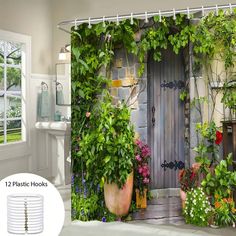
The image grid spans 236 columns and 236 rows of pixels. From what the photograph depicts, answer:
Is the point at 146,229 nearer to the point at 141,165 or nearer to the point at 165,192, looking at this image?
the point at 165,192

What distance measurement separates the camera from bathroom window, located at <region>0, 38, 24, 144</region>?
3570 mm

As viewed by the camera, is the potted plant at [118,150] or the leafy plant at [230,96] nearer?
the leafy plant at [230,96]

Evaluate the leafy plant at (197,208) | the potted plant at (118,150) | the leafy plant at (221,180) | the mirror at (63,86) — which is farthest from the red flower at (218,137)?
the mirror at (63,86)

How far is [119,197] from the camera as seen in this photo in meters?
2.76

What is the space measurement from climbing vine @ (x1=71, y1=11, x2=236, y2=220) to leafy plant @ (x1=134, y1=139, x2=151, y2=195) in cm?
27

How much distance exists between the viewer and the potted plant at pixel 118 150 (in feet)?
8.91

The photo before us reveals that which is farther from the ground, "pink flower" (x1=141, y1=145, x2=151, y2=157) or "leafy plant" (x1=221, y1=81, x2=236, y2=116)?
"leafy plant" (x1=221, y1=81, x2=236, y2=116)

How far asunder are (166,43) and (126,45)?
0.28 meters

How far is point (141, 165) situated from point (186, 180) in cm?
32

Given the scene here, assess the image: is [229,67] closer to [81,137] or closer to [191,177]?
[191,177]

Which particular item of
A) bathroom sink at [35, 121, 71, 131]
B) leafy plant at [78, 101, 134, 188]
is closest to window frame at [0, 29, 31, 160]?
bathroom sink at [35, 121, 71, 131]

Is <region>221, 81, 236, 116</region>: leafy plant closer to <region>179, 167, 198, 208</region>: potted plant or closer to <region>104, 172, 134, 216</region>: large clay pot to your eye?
<region>179, 167, 198, 208</region>: potted plant

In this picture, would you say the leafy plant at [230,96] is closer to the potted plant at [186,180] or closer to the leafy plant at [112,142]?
the potted plant at [186,180]

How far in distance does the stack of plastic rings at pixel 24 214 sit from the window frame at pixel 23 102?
1.47 metres
